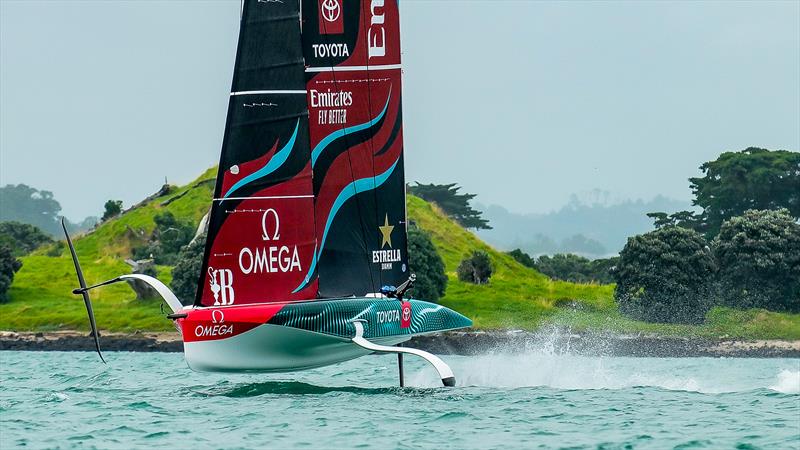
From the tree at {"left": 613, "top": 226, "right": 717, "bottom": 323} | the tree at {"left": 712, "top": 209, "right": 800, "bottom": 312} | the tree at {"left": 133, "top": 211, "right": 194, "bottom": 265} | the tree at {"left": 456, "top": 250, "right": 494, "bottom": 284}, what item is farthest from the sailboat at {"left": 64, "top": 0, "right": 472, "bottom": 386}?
the tree at {"left": 133, "top": 211, "right": 194, "bottom": 265}

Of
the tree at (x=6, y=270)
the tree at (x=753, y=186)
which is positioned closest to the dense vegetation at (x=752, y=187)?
the tree at (x=753, y=186)

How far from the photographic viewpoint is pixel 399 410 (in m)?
28.0

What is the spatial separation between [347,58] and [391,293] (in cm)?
579

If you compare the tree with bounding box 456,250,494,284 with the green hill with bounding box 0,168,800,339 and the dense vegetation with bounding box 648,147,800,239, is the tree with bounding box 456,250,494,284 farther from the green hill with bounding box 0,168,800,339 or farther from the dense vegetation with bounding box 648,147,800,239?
the dense vegetation with bounding box 648,147,800,239

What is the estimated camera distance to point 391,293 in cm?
3381

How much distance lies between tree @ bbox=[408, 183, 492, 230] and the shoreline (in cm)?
5683

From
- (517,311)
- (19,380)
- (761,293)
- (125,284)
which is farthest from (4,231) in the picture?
(19,380)

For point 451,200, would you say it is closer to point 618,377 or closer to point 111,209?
point 111,209

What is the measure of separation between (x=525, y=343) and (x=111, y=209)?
46.6 m

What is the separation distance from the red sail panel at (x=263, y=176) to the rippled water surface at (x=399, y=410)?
100 inches

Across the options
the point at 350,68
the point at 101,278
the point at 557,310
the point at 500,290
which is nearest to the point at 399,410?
the point at 350,68

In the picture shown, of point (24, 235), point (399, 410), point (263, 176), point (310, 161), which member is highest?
point (24, 235)

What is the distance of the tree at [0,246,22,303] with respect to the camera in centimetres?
7400

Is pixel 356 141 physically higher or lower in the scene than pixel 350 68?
lower
